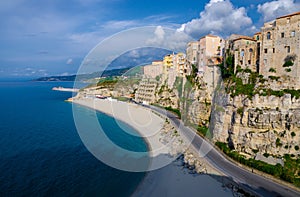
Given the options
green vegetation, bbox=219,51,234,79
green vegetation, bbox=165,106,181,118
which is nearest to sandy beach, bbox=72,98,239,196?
green vegetation, bbox=165,106,181,118

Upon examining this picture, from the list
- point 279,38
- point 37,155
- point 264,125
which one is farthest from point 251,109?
point 37,155

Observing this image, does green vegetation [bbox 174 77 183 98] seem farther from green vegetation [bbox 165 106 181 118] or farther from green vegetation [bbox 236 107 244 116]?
green vegetation [bbox 236 107 244 116]

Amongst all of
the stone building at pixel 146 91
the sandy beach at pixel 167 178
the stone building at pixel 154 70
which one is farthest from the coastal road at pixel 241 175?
the stone building at pixel 154 70

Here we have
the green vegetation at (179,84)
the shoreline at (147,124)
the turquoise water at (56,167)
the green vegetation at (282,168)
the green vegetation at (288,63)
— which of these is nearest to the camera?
the green vegetation at (282,168)

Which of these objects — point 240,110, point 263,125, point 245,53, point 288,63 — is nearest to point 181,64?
point 245,53

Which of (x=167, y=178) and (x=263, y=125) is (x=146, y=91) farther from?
(x=263, y=125)

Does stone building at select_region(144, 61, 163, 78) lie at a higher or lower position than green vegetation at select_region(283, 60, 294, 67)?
higher

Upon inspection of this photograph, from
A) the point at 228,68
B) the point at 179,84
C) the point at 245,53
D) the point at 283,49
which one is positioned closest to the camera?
the point at 283,49

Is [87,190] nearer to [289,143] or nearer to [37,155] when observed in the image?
[37,155]

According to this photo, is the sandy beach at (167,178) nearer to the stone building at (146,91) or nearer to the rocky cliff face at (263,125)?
the rocky cliff face at (263,125)
